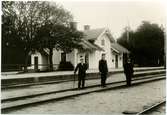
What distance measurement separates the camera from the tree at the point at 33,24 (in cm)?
3008

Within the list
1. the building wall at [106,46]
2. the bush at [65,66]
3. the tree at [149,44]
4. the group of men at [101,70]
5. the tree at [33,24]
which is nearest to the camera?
the group of men at [101,70]

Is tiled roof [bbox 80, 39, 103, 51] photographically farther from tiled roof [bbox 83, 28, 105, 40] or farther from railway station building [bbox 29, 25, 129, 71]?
tiled roof [bbox 83, 28, 105, 40]

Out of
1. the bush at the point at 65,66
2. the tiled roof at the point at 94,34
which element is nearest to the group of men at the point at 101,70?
the bush at the point at 65,66

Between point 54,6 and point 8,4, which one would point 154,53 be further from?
point 8,4

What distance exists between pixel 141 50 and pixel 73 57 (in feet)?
50.5

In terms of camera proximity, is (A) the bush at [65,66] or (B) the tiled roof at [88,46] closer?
(A) the bush at [65,66]

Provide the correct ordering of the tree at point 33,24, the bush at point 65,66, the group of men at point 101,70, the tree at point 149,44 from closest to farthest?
the group of men at point 101,70
the tree at point 33,24
the bush at point 65,66
the tree at point 149,44

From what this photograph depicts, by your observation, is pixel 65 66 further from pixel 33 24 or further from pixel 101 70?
pixel 101 70

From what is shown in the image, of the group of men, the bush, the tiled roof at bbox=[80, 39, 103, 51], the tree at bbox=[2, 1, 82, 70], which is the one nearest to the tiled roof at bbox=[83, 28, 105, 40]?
the tiled roof at bbox=[80, 39, 103, 51]

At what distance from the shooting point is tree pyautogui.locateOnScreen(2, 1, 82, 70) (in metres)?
30.1

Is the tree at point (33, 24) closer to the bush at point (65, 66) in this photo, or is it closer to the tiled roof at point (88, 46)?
the bush at point (65, 66)

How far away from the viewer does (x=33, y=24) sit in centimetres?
3122

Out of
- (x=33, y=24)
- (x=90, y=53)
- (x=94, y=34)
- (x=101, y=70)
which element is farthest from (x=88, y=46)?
(x=101, y=70)

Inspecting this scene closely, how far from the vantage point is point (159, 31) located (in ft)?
152
